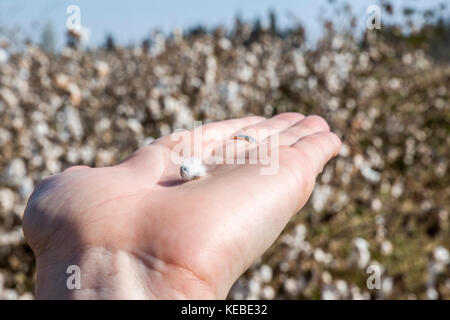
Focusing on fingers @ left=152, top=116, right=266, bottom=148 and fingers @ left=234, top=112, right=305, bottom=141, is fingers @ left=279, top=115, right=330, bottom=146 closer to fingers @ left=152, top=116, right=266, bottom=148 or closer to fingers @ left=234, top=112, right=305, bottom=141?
fingers @ left=234, top=112, right=305, bottom=141

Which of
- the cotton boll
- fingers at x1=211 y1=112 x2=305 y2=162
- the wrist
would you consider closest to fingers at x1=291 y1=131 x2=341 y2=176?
fingers at x1=211 y1=112 x2=305 y2=162

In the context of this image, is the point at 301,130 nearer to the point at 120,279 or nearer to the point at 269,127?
the point at 269,127

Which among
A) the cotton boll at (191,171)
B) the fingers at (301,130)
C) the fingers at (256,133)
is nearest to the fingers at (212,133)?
the fingers at (256,133)

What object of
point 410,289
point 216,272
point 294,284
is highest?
point 216,272

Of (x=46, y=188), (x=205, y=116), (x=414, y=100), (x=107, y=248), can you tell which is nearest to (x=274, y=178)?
(x=107, y=248)

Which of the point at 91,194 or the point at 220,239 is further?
the point at 91,194

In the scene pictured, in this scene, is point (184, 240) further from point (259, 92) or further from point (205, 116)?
point (259, 92)

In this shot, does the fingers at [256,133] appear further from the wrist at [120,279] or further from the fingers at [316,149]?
the wrist at [120,279]

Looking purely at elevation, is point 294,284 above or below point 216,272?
below
